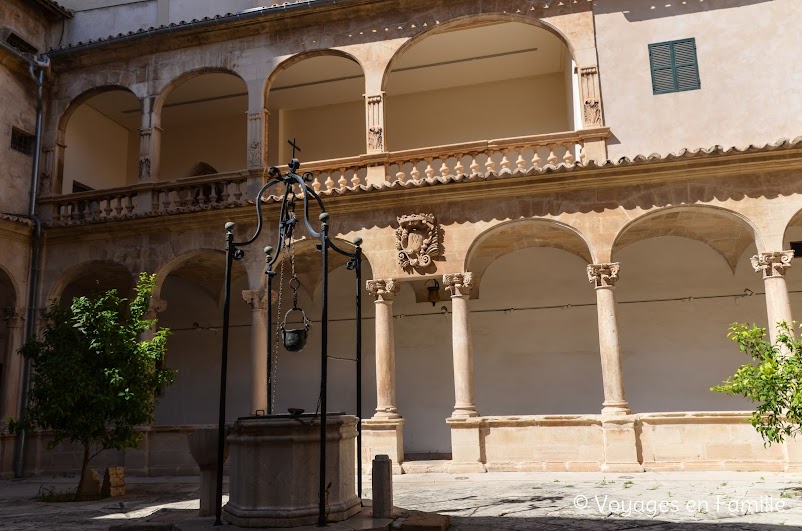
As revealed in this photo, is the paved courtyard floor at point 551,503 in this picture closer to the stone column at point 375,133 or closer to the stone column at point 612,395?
the stone column at point 612,395

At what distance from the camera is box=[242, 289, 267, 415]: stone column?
12602mm

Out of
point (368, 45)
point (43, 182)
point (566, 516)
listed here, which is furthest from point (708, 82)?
point (43, 182)

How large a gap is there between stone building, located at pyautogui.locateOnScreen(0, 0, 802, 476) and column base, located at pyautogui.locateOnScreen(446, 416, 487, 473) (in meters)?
0.04

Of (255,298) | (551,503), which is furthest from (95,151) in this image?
(551,503)

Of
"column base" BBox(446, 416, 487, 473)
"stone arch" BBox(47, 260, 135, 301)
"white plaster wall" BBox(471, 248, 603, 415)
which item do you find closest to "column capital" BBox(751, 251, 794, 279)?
"white plaster wall" BBox(471, 248, 603, 415)

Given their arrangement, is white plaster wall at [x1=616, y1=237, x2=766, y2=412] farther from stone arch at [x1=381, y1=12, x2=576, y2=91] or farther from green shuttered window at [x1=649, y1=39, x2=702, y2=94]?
stone arch at [x1=381, y1=12, x2=576, y2=91]

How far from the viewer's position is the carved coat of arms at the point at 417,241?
12.2 meters

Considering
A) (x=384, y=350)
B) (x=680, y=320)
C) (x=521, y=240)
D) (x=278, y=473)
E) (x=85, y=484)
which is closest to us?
(x=278, y=473)

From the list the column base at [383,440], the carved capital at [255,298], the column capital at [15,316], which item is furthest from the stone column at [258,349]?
the column capital at [15,316]

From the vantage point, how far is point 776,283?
435 inches

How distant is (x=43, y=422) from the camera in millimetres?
10062

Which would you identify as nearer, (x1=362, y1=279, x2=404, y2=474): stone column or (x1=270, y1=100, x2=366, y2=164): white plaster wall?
(x1=362, y1=279, x2=404, y2=474): stone column

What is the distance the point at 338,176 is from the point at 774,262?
7807 mm

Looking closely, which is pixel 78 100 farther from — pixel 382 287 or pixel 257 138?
pixel 382 287
